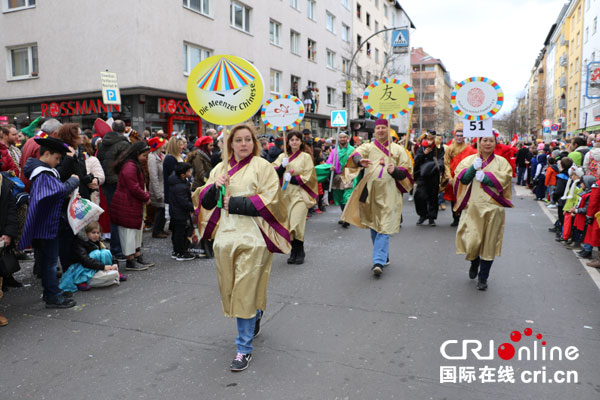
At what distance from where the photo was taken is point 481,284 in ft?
18.1

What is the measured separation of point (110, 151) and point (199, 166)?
1400 millimetres

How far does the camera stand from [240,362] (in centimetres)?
355

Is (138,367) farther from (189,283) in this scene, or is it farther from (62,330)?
(189,283)

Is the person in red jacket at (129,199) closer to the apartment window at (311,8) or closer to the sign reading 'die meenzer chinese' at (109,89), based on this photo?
the sign reading 'die meenzer chinese' at (109,89)

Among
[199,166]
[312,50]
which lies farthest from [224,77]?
[312,50]

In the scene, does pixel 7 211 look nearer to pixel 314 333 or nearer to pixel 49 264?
pixel 49 264

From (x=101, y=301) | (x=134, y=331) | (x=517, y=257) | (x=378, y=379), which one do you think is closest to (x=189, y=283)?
(x=101, y=301)

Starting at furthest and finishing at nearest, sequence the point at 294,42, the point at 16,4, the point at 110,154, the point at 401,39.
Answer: the point at 294,42
the point at 401,39
the point at 16,4
the point at 110,154

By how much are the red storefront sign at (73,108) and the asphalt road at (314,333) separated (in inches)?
520

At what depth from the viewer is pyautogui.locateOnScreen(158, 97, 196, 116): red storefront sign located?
61.0 ft

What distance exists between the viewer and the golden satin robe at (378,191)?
6.27 meters

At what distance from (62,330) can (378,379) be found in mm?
2891

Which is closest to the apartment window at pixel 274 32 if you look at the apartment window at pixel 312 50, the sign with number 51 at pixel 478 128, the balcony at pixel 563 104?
the apartment window at pixel 312 50

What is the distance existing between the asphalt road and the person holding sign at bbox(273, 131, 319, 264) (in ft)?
1.24
